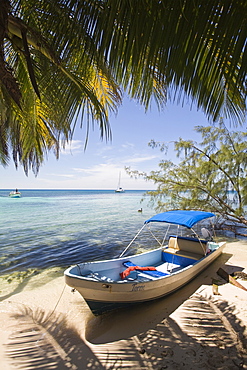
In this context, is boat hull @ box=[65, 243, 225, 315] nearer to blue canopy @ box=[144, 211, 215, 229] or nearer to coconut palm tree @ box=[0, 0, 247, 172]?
blue canopy @ box=[144, 211, 215, 229]

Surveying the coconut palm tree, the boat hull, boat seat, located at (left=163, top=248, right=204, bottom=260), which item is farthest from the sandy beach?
the coconut palm tree

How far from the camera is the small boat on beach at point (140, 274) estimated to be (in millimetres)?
4559


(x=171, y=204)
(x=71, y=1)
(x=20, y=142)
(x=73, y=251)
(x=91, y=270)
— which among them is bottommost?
(x=73, y=251)

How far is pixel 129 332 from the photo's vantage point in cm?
433

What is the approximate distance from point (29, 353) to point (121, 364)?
1.83 m

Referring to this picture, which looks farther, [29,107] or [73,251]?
[73,251]

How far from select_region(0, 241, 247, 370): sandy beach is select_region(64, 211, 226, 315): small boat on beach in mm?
441

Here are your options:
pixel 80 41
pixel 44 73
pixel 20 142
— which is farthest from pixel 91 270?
pixel 80 41

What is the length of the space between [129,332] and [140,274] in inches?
72.3

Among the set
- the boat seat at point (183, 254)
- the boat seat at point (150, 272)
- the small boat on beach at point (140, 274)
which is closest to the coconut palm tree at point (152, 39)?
the small boat on beach at point (140, 274)

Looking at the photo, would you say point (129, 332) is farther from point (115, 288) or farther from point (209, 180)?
point (209, 180)

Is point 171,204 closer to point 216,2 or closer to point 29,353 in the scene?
point 29,353


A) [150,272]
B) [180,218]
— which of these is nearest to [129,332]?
[150,272]

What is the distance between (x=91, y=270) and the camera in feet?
17.5
